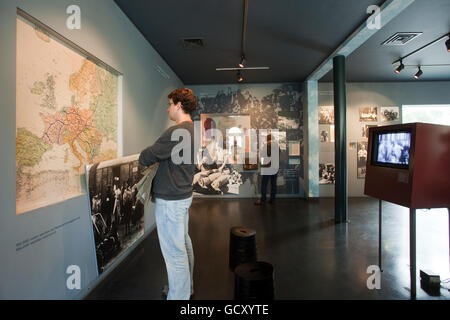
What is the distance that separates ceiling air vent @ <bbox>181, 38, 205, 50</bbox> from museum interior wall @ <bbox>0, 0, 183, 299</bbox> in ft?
2.57

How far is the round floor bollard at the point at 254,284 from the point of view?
1824 millimetres

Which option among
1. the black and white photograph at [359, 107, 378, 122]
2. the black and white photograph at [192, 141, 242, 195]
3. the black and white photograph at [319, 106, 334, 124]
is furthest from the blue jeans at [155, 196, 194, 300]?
the black and white photograph at [359, 107, 378, 122]

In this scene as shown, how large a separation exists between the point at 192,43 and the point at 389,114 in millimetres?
5564

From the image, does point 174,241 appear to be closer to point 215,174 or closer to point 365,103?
point 215,174

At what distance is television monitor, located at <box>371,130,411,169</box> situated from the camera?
7.07 ft

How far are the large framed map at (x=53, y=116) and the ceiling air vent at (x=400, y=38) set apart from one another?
14.2 feet

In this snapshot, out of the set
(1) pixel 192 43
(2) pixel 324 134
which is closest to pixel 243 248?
(1) pixel 192 43

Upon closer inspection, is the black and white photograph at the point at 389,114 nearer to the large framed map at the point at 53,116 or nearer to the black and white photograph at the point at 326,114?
the black and white photograph at the point at 326,114

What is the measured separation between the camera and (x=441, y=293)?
7.30 ft

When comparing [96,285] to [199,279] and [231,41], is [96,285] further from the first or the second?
[231,41]

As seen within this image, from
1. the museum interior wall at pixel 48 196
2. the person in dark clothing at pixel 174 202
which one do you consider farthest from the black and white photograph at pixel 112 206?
the person in dark clothing at pixel 174 202

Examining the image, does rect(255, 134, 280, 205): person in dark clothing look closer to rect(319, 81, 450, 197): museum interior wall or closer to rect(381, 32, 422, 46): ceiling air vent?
rect(319, 81, 450, 197): museum interior wall

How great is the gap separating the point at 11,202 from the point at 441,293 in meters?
3.42
